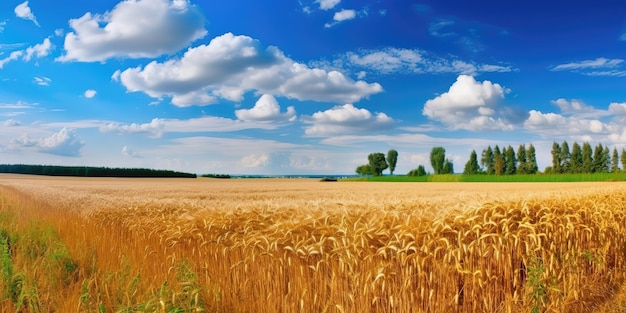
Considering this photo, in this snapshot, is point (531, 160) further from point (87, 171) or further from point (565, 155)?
point (87, 171)

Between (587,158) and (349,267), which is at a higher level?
(587,158)

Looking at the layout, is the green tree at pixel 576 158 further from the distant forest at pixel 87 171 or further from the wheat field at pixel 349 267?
the wheat field at pixel 349 267

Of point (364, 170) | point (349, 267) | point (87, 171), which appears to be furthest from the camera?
point (364, 170)

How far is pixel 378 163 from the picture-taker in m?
88.6

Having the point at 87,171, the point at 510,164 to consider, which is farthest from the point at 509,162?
the point at 87,171

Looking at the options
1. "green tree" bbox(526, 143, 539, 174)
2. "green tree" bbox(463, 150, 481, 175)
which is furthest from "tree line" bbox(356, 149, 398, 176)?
"green tree" bbox(526, 143, 539, 174)

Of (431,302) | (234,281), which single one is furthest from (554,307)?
(234,281)

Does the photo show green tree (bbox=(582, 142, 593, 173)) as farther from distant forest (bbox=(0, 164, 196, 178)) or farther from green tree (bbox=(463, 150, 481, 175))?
distant forest (bbox=(0, 164, 196, 178))

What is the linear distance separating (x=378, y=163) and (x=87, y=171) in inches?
2100

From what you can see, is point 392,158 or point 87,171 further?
point 392,158

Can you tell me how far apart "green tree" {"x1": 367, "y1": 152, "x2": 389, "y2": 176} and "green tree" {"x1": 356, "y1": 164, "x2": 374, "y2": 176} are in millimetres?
1433

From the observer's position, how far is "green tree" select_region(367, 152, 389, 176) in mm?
88188

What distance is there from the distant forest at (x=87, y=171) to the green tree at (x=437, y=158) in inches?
1939

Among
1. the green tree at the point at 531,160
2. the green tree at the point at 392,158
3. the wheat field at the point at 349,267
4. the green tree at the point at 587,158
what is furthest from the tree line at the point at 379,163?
the wheat field at the point at 349,267
